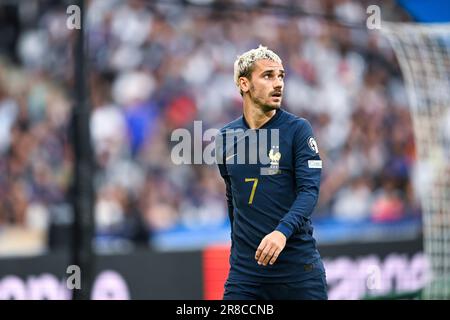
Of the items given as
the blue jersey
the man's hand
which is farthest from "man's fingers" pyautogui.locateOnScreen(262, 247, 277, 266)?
the blue jersey

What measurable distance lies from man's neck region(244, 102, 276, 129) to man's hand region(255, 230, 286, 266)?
663mm

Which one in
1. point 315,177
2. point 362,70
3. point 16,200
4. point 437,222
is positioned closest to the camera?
point 315,177

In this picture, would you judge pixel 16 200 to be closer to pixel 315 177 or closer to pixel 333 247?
pixel 333 247

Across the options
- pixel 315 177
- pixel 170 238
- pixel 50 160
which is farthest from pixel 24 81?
pixel 315 177

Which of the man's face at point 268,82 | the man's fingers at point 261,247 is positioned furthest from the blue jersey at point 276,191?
the man's fingers at point 261,247

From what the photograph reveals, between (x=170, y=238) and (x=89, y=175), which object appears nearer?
(x=89, y=175)

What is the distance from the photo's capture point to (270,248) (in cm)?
410

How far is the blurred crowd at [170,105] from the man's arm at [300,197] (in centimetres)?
459

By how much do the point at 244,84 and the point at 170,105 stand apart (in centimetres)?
637

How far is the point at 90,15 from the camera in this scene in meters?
10.7

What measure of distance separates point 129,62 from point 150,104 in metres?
0.67

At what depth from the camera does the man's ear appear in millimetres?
4512

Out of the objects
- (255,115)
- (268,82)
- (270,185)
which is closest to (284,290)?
(270,185)

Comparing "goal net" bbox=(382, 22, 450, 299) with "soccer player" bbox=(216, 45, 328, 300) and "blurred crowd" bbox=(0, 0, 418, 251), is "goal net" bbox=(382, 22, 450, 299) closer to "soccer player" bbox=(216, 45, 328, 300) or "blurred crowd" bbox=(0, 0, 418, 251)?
"blurred crowd" bbox=(0, 0, 418, 251)
